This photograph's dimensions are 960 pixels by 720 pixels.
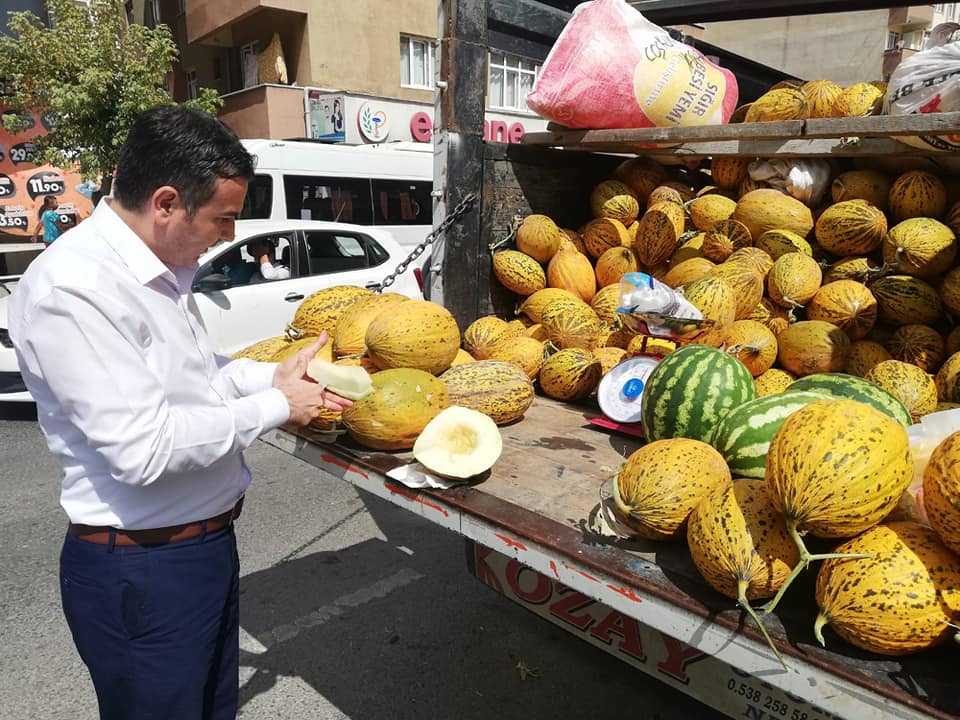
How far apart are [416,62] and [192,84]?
33.1ft

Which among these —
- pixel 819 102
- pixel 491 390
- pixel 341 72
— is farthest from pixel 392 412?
pixel 341 72

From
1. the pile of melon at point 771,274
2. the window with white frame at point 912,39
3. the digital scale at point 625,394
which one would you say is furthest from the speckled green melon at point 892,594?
the window with white frame at point 912,39

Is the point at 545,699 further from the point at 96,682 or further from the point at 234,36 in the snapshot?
the point at 234,36

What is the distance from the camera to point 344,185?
515 inches

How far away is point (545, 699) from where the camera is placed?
3.07 m

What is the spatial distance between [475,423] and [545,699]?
1.51m

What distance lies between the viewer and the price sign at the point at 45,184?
51.4ft

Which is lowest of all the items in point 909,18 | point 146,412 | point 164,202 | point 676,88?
point 146,412

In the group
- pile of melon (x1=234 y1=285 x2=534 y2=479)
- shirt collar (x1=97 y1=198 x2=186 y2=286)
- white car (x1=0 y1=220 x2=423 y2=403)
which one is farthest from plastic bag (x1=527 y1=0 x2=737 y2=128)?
white car (x1=0 y1=220 x2=423 y2=403)

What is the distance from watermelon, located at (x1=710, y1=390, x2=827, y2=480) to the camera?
79.4 inches

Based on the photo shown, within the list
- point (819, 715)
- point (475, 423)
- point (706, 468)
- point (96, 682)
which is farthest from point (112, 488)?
point (819, 715)

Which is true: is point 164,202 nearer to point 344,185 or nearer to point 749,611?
point 749,611

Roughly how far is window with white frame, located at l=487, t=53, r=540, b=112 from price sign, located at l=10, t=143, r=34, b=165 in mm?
12271

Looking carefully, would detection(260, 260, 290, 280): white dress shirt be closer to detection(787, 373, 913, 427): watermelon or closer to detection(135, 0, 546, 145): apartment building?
detection(787, 373, 913, 427): watermelon
